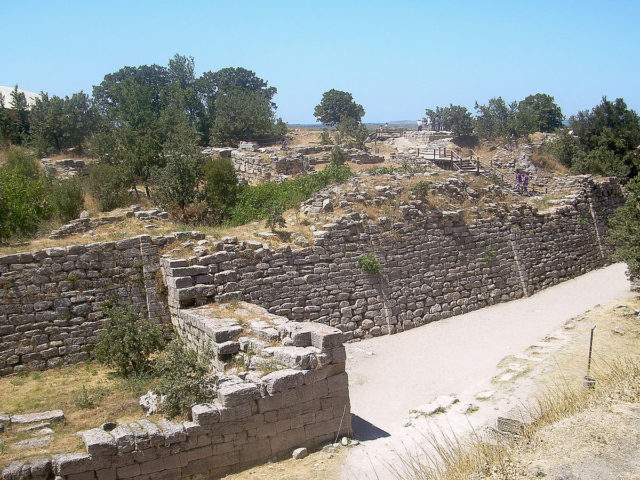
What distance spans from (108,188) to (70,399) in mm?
10866

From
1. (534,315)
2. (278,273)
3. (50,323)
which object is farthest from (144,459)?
(534,315)

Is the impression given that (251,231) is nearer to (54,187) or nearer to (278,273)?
(278,273)

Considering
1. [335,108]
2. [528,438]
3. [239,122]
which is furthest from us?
[335,108]

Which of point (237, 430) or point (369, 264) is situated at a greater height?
point (369, 264)

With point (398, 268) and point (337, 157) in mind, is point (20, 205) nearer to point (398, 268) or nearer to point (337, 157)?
point (398, 268)

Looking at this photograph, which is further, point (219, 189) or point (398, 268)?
point (219, 189)

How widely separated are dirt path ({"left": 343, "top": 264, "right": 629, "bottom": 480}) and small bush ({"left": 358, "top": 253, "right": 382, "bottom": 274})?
1751mm

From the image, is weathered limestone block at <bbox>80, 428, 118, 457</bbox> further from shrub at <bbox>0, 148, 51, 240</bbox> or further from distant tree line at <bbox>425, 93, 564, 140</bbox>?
distant tree line at <bbox>425, 93, 564, 140</bbox>

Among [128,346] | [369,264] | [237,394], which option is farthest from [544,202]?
[237,394]

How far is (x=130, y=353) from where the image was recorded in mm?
10109

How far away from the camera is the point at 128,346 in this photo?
10094 millimetres

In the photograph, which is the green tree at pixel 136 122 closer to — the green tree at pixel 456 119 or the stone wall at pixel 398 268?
the stone wall at pixel 398 268

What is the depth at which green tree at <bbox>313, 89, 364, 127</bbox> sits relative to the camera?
58.8 metres

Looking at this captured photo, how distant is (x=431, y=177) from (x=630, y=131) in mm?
19453
